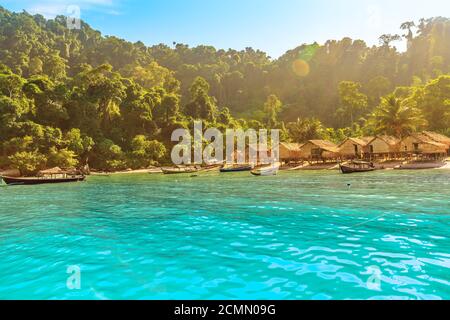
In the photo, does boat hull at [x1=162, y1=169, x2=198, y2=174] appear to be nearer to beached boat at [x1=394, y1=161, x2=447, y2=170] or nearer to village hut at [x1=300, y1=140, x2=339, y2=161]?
village hut at [x1=300, y1=140, x2=339, y2=161]

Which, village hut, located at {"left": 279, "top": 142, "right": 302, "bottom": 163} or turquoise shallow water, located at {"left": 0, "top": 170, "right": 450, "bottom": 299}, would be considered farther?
village hut, located at {"left": 279, "top": 142, "right": 302, "bottom": 163}

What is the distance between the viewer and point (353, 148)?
4781 centimetres


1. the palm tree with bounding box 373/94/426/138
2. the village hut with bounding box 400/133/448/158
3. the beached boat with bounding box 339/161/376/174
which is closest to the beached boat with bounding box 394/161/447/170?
the village hut with bounding box 400/133/448/158

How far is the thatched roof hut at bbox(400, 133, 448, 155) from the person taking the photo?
41875mm

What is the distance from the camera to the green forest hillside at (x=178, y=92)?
157 ft

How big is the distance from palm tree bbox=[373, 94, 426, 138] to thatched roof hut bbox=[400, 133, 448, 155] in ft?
8.93

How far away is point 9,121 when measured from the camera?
44.9 m

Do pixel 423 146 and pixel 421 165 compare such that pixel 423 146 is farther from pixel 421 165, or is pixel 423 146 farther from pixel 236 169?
pixel 236 169

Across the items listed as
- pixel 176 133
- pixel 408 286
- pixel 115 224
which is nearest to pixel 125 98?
pixel 176 133

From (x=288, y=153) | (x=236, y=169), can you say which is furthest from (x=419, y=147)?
(x=236, y=169)

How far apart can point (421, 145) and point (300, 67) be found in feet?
237

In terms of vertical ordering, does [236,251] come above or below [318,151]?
below

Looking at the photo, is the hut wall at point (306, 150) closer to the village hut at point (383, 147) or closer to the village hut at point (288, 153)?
A: the village hut at point (288, 153)

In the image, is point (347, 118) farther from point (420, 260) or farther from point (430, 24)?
point (420, 260)
